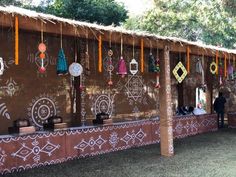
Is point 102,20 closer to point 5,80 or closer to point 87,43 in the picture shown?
point 87,43

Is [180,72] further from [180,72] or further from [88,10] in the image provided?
[88,10]

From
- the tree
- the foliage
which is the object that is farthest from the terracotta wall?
the foliage

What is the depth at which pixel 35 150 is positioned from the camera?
24.2 ft

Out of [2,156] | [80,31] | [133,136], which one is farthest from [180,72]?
[2,156]

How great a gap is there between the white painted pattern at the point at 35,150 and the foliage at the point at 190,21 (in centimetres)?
1565

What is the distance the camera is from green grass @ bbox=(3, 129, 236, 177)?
686cm

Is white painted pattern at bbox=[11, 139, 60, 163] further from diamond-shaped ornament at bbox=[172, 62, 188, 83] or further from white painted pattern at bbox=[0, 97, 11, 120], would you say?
diamond-shaped ornament at bbox=[172, 62, 188, 83]

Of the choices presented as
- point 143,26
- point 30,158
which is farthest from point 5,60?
point 143,26

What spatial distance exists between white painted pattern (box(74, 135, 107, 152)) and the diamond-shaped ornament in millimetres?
2435

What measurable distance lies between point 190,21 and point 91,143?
1644 cm

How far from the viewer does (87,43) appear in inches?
365

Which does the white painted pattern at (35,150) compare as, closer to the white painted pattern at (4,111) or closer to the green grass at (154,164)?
the green grass at (154,164)

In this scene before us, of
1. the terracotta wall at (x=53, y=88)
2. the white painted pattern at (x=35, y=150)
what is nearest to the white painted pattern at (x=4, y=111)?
the terracotta wall at (x=53, y=88)

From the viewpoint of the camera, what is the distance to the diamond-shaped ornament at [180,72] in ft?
31.3
